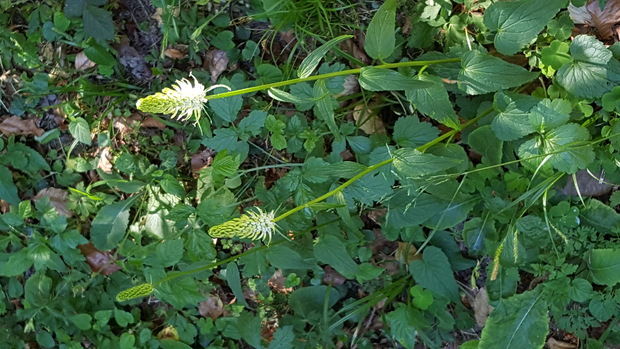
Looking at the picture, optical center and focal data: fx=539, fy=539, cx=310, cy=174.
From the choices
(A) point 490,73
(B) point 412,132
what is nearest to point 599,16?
(A) point 490,73

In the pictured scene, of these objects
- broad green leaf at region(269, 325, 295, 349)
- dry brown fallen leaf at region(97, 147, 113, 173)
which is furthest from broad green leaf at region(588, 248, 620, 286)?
dry brown fallen leaf at region(97, 147, 113, 173)

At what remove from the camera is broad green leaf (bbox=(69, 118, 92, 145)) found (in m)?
2.48

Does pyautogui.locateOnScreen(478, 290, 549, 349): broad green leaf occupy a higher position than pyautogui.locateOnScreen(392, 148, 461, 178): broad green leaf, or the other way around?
pyautogui.locateOnScreen(392, 148, 461, 178): broad green leaf

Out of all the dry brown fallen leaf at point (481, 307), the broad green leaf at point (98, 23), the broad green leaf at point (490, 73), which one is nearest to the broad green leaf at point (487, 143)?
the broad green leaf at point (490, 73)

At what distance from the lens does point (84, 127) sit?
249cm

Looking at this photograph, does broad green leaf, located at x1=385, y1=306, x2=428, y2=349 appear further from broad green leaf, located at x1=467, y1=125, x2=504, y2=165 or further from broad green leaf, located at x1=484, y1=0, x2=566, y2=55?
broad green leaf, located at x1=484, y1=0, x2=566, y2=55

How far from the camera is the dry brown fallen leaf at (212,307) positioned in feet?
8.24

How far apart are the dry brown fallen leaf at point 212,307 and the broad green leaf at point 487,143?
136cm

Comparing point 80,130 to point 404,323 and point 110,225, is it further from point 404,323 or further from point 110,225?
point 404,323

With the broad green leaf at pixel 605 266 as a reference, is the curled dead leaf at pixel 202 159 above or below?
above

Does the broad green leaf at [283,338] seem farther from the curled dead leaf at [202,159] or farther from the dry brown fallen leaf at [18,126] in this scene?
the dry brown fallen leaf at [18,126]

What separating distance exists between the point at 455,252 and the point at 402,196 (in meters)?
0.38

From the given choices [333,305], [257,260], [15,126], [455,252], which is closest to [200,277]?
[257,260]

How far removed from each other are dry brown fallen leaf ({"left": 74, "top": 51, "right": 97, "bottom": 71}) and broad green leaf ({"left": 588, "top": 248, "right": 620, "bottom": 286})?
Answer: 2.25m
